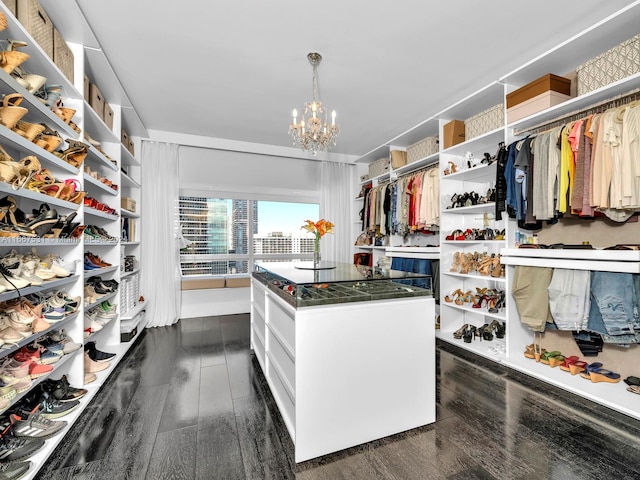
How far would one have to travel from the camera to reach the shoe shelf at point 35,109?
1.42 meters

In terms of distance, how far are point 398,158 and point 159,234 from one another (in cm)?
348

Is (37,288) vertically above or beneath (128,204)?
beneath

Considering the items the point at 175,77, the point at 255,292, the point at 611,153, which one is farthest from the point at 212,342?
the point at 611,153

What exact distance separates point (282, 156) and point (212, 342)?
3.00 m

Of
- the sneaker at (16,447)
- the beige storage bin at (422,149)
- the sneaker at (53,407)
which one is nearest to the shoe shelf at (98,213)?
the sneaker at (53,407)

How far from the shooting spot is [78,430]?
1762mm

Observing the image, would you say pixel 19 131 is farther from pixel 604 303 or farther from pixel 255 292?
pixel 604 303

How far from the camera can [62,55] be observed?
200 cm

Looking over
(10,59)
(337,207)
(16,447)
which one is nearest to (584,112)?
(337,207)

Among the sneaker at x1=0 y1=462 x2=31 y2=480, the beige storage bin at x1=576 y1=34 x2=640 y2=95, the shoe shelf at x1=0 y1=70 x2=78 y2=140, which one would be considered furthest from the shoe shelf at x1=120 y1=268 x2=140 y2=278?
the beige storage bin at x1=576 y1=34 x2=640 y2=95

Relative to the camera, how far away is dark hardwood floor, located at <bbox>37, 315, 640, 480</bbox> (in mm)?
1448

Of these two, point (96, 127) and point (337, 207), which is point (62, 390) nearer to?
point (96, 127)

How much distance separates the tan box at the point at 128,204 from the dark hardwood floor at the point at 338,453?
5.93 feet

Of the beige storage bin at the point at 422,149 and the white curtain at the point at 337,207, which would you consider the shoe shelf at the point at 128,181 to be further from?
the beige storage bin at the point at 422,149
